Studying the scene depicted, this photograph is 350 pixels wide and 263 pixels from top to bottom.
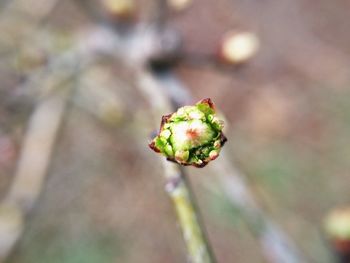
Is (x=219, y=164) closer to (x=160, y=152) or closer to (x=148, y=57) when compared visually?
(x=148, y=57)

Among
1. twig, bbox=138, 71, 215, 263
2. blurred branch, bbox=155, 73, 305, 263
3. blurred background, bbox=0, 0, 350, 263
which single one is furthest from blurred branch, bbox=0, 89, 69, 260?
twig, bbox=138, 71, 215, 263

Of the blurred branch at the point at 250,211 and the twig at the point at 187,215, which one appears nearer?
the twig at the point at 187,215

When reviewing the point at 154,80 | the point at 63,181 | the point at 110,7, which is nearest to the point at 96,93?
the point at 110,7

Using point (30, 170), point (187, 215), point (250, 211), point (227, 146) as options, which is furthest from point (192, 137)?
point (227, 146)

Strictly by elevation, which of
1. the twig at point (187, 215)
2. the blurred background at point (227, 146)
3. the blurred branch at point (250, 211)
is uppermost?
the blurred background at point (227, 146)

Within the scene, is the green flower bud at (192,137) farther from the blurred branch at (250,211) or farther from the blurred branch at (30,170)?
the blurred branch at (30,170)

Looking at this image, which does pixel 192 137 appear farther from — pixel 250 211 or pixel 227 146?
pixel 227 146

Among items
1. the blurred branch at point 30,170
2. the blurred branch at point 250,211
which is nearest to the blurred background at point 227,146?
the blurred branch at point 30,170

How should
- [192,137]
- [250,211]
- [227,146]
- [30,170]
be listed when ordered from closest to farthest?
[192,137]
[250,211]
[30,170]
[227,146]
